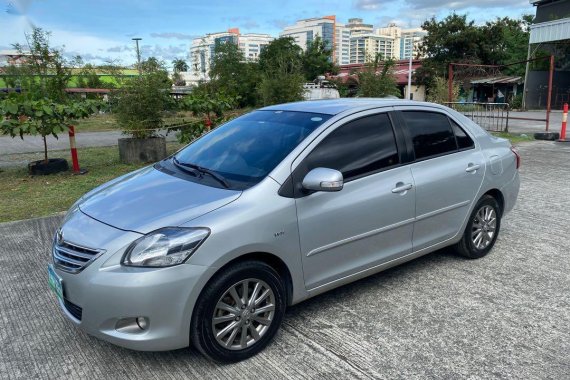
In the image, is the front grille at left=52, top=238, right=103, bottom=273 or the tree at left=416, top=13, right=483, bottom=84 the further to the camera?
the tree at left=416, top=13, right=483, bottom=84

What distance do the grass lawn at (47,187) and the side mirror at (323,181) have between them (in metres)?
4.81

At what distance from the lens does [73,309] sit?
2.91 meters

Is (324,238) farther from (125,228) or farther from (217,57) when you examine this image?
(217,57)

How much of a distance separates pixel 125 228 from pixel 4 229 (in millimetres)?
3938

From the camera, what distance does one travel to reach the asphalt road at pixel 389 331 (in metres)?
2.91

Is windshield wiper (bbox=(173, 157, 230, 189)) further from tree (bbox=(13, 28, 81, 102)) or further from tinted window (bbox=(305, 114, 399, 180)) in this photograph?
tree (bbox=(13, 28, 81, 102))

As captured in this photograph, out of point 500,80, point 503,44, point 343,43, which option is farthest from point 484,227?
point 343,43

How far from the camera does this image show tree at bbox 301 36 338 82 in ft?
145

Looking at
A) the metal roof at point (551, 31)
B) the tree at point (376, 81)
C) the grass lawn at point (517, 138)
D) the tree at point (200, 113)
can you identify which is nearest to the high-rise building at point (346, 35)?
the metal roof at point (551, 31)

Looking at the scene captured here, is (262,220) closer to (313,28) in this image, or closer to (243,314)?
(243,314)

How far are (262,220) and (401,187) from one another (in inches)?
52.9

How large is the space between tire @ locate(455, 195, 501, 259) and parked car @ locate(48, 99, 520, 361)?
26 millimetres

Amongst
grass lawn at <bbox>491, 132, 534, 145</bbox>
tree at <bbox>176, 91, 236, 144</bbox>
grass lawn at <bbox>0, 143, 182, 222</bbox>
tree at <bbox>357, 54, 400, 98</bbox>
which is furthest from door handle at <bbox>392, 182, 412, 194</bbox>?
tree at <bbox>357, 54, 400, 98</bbox>

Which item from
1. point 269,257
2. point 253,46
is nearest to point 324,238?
point 269,257
